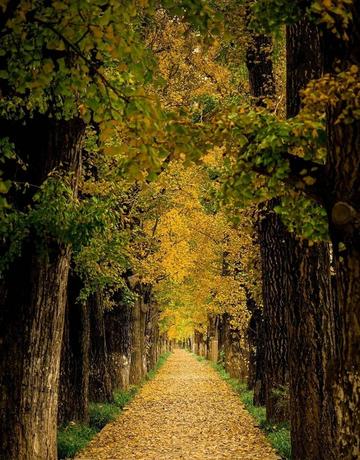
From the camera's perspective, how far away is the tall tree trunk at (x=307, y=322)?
29.9 ft

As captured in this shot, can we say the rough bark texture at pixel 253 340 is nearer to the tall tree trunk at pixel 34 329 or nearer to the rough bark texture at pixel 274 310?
the rough bark texture at pixel 274 310

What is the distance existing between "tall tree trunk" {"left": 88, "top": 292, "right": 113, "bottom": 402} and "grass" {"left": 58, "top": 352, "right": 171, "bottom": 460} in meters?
0.53

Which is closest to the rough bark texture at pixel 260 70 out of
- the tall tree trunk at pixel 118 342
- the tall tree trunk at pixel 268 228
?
the tall tree trunk at pixel 268 228

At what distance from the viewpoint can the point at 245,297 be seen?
2367 centimetres

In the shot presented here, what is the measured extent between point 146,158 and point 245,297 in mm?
19372

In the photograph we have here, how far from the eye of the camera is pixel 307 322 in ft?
30.6

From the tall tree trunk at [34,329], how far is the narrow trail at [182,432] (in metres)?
3.36

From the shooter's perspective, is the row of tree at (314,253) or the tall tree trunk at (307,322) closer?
the row of tree at (314,253)

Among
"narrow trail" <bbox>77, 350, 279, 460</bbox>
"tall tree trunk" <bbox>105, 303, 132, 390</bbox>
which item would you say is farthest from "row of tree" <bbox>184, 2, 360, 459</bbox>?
"tall tree trunk" <bbox>105, 303, 132, 390</bbox>

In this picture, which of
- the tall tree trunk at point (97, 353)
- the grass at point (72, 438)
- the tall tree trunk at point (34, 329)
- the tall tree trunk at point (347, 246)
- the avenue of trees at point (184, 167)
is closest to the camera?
the tall tree trunk at point (347, 246)

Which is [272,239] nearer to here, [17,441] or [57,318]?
[57,318]

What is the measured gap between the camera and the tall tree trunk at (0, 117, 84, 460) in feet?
27.2

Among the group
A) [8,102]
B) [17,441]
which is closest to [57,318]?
[17,441]

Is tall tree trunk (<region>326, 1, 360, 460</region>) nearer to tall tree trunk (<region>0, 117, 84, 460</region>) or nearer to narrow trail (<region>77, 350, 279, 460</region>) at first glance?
tall tree trunk (<region>0, 117, 84, 460</region>)
